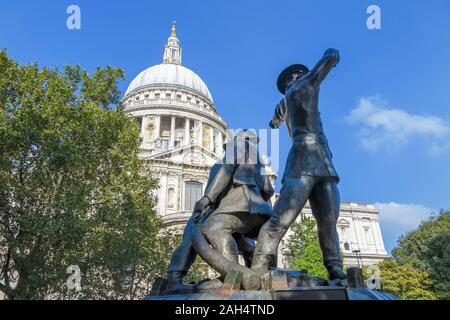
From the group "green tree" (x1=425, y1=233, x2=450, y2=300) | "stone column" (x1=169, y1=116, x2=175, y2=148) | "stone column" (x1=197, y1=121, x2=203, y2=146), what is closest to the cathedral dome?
"stone column" (x1=197, y1=121, x2=203, y2=146)

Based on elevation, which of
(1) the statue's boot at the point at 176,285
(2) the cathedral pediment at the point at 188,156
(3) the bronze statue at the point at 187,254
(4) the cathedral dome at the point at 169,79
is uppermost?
(4) the cathedral dome at the point at 169,79

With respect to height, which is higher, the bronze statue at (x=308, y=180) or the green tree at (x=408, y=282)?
the green tree at (x=408, y=282)

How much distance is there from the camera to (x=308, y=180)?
421cm

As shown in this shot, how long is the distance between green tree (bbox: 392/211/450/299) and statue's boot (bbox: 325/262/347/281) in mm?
30744

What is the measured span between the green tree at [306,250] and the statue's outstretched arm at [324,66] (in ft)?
79.2

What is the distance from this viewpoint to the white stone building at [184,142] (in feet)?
127

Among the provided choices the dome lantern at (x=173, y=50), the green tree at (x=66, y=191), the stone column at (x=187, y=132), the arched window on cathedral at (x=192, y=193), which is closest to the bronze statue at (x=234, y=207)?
the green tree at (x=66, y=191)

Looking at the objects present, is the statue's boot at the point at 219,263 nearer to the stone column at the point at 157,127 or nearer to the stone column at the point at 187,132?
the stone column at the point at 187,132

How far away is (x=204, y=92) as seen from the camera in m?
65.2

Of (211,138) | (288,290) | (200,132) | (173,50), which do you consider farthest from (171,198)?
(173,50)

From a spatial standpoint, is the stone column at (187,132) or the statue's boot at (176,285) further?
the stone column at (187,132)

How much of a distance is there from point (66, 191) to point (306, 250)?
68.4 ft

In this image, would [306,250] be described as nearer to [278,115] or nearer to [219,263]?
[278,115]

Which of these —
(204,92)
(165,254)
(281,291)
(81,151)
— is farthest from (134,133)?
(204,92)
